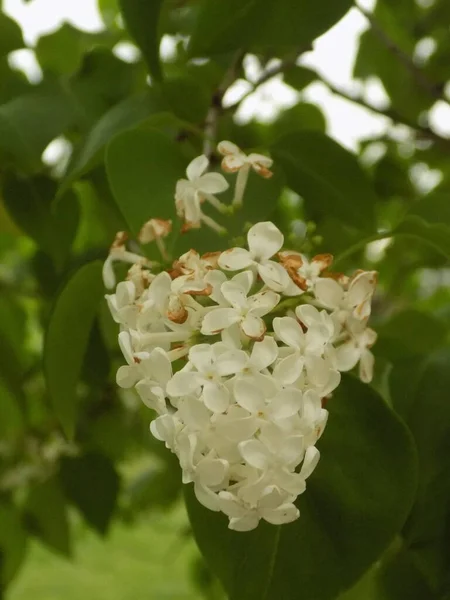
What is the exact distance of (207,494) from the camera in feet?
0.78

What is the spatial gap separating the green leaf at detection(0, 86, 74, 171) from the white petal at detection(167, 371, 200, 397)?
0.67 feet

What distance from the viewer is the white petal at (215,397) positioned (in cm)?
23

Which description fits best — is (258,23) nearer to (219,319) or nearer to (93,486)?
(219,319)

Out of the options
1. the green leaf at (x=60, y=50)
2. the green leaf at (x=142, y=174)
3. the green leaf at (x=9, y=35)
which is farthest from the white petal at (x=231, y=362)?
the green leaf at (x=60, y=50)

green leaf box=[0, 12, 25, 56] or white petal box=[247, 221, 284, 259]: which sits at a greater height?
green leaf box=[0, 12, 25, 56]

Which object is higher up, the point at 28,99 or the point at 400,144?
the point at 28,99

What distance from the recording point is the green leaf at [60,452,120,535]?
554 millimetres

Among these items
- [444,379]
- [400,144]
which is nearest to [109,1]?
[400,144]

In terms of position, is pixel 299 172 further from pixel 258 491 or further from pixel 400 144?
pixel 400 144

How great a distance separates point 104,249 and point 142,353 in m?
0.21

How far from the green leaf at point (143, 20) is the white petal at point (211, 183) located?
0.11m

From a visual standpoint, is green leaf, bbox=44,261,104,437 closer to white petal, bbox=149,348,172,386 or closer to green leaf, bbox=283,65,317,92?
white petal, bbox=149,348,172,386

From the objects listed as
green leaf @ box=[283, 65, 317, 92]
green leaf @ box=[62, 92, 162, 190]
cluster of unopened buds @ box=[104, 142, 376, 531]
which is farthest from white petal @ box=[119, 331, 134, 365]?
green leaf @ box=[283, 65, 317, 92]

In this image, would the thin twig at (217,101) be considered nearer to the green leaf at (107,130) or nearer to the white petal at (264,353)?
the green leaf at (107,130)
